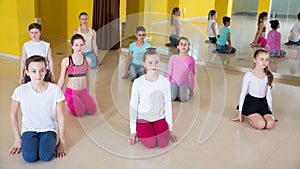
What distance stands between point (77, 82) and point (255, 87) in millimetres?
1793

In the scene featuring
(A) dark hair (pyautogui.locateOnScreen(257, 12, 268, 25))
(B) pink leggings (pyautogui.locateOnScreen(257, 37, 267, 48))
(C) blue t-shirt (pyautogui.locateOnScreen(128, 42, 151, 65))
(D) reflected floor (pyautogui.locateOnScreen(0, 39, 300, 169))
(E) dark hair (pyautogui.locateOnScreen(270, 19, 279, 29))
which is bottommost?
(D) reflected floor (pyautogui.locateOnScreen(0, 39, 300, 169))

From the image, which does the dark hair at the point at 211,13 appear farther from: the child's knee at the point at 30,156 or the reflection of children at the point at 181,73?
the child's knee at the point at 30,156

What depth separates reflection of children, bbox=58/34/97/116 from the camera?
3.51m

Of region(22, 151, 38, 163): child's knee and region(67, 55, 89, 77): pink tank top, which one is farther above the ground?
region(67, 55, 89, 77): pink tank top

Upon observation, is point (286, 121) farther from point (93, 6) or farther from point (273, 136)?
point (93, 6)

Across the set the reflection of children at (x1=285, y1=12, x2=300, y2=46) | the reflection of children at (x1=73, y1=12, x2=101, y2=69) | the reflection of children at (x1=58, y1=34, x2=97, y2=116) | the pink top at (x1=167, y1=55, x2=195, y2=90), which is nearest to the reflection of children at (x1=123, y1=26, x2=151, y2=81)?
the pink top at (x1=167, y1=55, x2=195, y2=90)

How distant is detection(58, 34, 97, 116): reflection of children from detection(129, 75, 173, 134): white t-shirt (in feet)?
2.47

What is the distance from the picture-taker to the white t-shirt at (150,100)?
2.89 meters

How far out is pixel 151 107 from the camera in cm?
295

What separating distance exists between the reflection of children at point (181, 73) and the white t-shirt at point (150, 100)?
3.86 ft

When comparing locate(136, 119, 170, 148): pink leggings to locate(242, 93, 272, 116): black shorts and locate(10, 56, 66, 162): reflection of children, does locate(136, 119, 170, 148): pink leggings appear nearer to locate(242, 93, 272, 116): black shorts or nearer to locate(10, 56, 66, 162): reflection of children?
locate(10, 56, 66, 162): reflection of children

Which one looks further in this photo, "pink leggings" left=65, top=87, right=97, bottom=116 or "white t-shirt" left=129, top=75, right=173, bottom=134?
"pink leggings" left=65, top=87, right=97, bottom=116

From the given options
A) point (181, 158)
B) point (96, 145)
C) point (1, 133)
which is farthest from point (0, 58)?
point (181, 158)

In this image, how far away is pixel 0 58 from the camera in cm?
581
